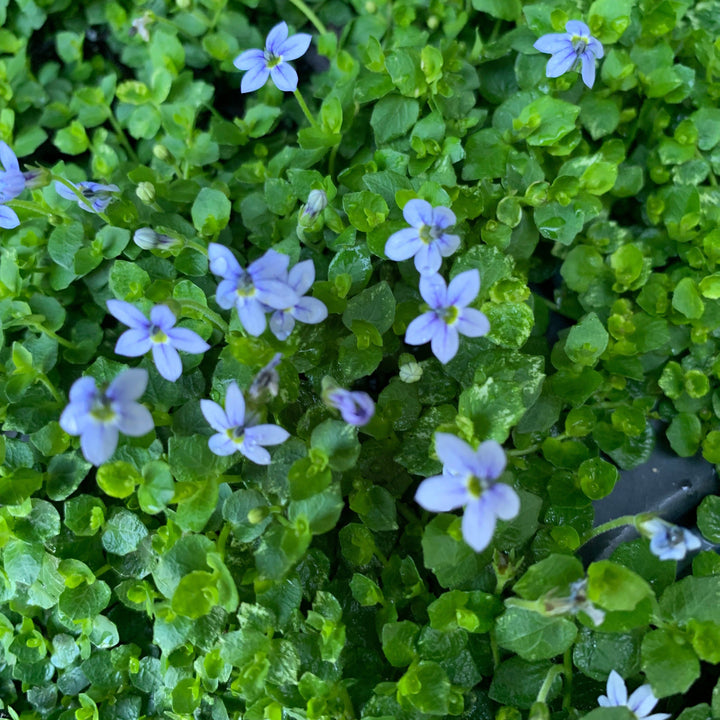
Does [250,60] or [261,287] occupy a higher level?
[250,60]

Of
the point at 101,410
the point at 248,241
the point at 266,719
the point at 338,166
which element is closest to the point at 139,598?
the point at 266,719

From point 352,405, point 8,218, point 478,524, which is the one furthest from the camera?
point 8,218

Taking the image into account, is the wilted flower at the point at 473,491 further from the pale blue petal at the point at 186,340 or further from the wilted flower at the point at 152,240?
the wilted flower at the point at 152,240

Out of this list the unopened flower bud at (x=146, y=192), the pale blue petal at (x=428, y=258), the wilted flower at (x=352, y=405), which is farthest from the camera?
the unopened flower bud at (x=146, y=192)

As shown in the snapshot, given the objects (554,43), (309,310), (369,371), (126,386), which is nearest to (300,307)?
(309,310)

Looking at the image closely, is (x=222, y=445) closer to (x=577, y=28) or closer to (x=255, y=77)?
(x=255, y=77)

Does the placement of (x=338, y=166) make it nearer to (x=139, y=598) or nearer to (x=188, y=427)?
(x=188, y=427)

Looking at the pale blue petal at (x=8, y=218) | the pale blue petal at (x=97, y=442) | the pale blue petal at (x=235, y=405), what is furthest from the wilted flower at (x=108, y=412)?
the pale blue petal at (x=8, y=218)
